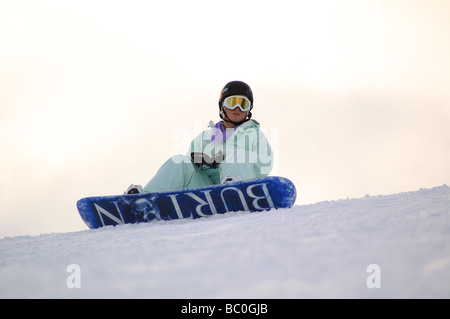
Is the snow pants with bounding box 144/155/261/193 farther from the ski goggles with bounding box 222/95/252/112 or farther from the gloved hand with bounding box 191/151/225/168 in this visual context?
the ski goggles with bounding box 222/95/252/112

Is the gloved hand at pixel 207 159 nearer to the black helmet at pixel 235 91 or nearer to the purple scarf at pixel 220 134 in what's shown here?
the purple scarf at pixel 220 134

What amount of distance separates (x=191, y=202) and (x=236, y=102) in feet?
5.16

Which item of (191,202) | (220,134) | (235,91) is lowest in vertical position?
(191,202)

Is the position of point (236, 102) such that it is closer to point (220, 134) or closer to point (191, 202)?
point (220, 134)

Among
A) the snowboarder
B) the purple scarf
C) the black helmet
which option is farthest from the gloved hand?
the black helmet

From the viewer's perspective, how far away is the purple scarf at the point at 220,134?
5191mm

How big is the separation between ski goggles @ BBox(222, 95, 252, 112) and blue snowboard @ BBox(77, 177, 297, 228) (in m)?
1.42

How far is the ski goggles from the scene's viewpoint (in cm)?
531

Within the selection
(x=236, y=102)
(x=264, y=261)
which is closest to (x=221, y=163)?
(x=236, y=102)

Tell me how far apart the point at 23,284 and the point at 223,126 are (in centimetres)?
362

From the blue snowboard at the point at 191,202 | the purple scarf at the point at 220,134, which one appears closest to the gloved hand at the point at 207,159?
the purple scarf at the point at 220,134

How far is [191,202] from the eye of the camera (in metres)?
4.36

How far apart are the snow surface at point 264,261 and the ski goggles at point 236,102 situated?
250 cm
